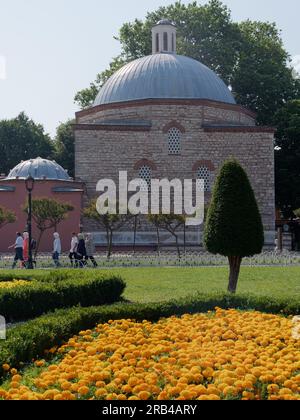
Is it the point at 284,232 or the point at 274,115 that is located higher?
the point at 274,115

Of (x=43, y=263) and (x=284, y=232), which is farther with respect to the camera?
(x=284, y=232)

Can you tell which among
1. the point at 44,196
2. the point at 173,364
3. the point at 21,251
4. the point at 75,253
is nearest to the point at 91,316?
the point at 173,364

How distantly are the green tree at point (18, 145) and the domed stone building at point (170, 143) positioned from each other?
11650 mm

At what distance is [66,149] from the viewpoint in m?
39.9

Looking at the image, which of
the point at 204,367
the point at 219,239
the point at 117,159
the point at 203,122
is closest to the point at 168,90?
the point at 203,122

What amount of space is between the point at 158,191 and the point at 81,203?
3.73 metres

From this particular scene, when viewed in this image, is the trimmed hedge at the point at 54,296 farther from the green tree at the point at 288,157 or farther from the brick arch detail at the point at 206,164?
the green tree at the point at 288,157

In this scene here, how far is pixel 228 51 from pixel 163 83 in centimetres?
923

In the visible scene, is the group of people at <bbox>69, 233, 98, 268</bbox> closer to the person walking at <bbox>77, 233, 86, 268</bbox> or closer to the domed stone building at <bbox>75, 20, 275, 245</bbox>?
the person walking at <bbox>77, 233, 86, 268</bbox>

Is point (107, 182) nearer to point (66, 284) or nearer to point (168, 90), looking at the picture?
point (168, 90)

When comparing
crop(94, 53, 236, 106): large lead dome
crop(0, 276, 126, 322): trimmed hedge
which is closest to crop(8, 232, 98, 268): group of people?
crop(0, 276, 126, 322): trimmed hedge

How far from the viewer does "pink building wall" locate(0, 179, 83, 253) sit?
87.1 ft

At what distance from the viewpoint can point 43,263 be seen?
806 inches
